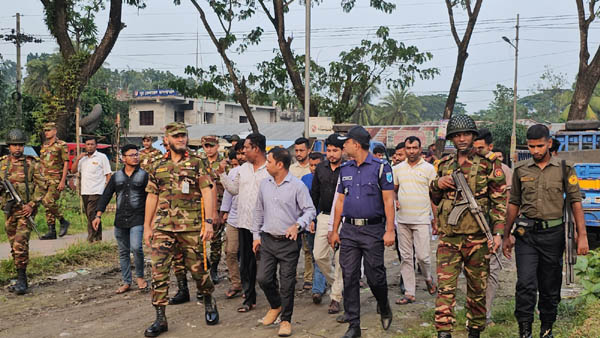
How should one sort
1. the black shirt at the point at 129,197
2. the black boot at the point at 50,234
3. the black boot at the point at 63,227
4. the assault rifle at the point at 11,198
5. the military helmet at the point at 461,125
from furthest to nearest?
the black boot at the point at 63,227 < the black boot at the point at 50,234 < the black shirt at the point at 129,197 < the assault rifle at the point at 11,198 < the military helmet at the point at 461,125

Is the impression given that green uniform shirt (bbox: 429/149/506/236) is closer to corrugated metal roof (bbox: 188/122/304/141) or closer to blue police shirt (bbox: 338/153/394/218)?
blue police shirt (bbox: 338/153/394/218)

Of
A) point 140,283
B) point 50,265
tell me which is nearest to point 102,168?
point 50,265

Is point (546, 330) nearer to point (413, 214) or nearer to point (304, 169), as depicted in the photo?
point (413, 214)

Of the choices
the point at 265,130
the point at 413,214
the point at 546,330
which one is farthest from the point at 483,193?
the point at 265,130

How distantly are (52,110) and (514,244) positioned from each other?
13546 mm

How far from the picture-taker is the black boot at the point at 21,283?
6.98 meters

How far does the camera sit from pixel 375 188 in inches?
205

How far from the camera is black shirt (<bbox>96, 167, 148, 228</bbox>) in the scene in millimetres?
6992

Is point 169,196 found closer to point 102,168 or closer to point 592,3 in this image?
point 102,168

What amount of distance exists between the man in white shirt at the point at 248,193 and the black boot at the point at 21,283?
9.31 feet

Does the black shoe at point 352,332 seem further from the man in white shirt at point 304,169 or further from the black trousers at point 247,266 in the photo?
the man in white shirt at point 304,169

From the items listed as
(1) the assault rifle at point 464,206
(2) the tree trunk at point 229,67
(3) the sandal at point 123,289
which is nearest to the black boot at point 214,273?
(3) the sandal at point 123,289

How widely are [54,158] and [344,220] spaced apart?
6.49 m

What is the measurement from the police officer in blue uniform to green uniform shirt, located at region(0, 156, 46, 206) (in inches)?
168
